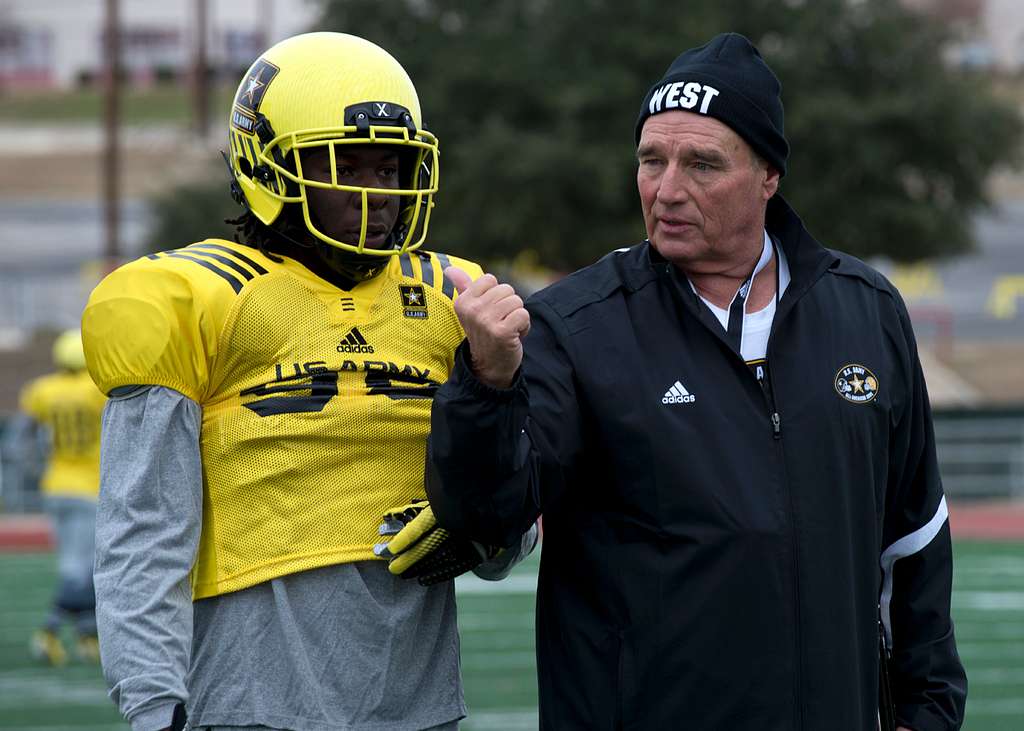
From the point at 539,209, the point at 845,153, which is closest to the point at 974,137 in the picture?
the point at 845,153

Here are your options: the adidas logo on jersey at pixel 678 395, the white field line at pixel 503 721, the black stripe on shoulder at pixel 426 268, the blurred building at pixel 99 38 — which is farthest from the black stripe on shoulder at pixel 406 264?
the blurred building at pixel 99 38

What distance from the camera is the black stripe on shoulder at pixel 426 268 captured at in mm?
3164

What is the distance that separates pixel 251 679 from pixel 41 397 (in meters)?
7.50

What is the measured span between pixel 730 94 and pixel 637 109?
57.0 feet

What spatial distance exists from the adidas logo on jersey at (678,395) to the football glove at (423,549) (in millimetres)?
400

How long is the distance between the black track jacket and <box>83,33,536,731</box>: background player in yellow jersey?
0.19 m

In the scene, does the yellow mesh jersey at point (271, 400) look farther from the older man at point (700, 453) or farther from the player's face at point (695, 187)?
the player's face at point (695, 187)

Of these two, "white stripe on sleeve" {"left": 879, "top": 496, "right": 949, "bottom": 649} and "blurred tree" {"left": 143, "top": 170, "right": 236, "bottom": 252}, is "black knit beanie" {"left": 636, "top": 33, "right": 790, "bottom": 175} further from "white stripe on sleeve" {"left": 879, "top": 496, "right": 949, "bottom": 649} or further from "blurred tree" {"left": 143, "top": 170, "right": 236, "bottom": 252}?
"blurred tree" {"left": 143, "top": 170, "right": 236, "bottom": 252}

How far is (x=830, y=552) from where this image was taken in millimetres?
2984

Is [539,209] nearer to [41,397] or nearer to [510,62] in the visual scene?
[510,62]

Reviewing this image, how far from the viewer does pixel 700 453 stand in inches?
116

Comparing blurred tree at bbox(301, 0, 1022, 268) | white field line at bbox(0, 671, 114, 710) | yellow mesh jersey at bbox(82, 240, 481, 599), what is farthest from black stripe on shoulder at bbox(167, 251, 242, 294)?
blurred tree at bbox(301, 0, 1022, 268)

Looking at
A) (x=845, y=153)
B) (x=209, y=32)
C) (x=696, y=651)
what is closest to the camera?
(x=696, y=651)

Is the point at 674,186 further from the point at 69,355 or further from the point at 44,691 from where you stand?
the point at 69,355
